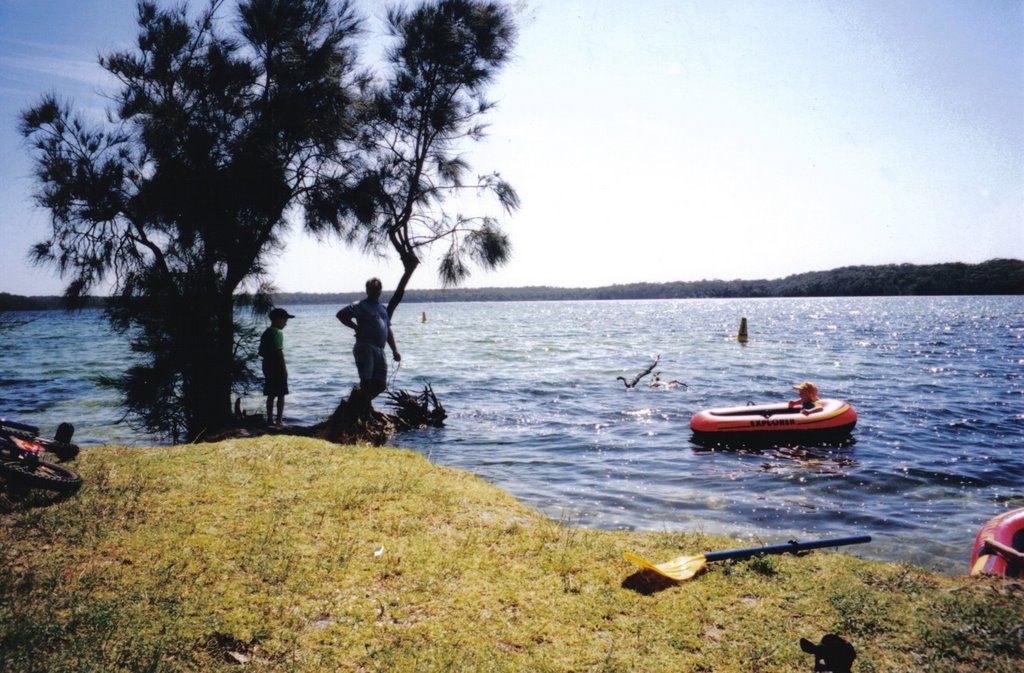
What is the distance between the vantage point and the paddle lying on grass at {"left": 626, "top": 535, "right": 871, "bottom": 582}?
424 cm

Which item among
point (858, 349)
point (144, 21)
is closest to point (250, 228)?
point (144, 21)

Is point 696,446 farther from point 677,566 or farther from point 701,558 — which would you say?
point 677,566

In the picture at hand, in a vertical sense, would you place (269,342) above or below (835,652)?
above

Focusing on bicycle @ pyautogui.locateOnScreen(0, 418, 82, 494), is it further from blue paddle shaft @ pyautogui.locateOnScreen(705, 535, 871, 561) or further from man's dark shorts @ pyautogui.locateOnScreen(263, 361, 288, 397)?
blue paddle shaft @ pyautogui.locateOnScreen(705, 535, 871, 561)

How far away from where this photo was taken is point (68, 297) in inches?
360

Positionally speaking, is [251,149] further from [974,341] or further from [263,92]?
[974,341]

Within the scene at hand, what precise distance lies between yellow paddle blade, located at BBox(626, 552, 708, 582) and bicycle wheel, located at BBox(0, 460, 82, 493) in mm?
4820

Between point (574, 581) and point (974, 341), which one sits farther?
point (974, 341)

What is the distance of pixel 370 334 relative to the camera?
10273 mm

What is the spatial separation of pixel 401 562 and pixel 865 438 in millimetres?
11923

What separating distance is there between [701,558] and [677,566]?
30 centimetres

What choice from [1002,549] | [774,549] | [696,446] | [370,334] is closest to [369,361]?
[370,334]

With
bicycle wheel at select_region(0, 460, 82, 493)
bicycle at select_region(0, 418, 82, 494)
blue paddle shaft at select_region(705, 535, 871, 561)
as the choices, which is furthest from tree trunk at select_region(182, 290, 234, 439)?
blue paddle shaft at select_region(705, 535, 871, 561)

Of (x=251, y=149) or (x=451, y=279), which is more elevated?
(x=251, y=149)
